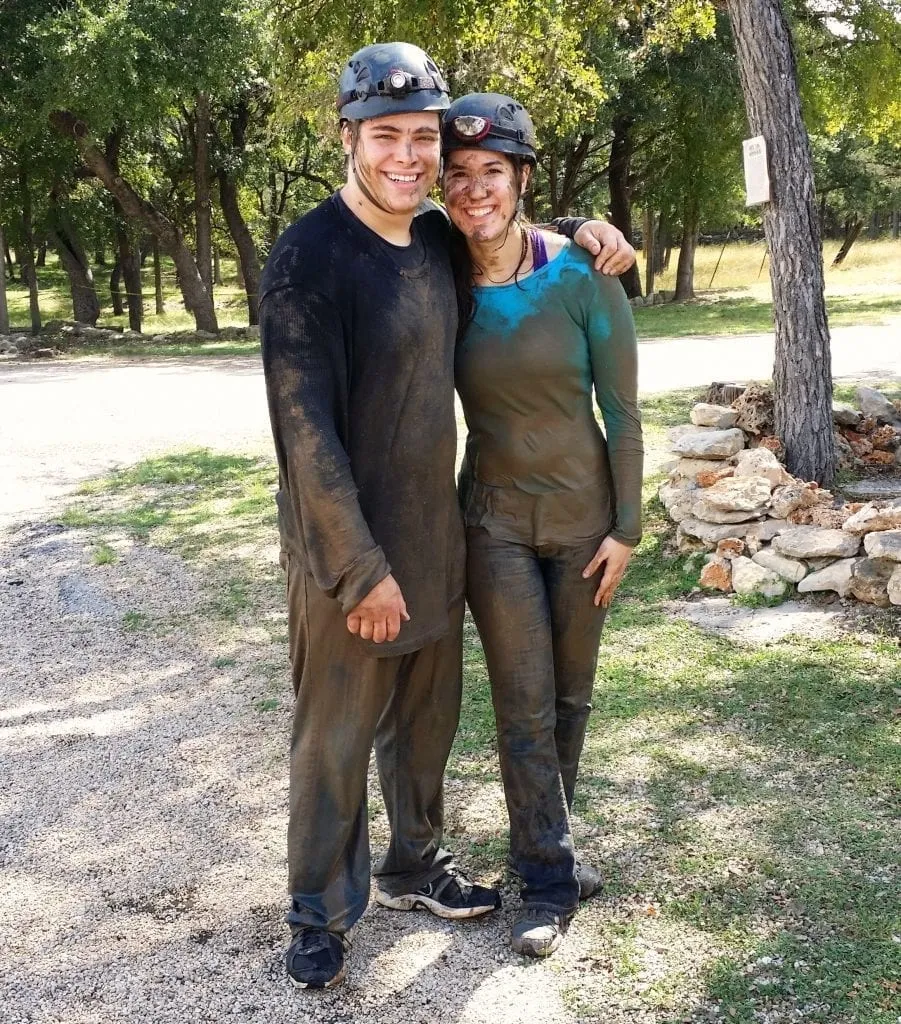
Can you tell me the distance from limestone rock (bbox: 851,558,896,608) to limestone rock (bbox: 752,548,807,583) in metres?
0.29

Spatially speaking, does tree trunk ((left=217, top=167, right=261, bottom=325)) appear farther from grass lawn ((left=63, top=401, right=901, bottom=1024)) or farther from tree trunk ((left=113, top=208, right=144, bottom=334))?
grass lawn ((left=63, top=401, right=901, bottom=1024))

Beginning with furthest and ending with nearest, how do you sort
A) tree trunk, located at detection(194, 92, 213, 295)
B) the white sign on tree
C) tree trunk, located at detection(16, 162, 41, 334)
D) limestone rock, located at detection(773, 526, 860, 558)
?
tree trunk, located at detection(16, 162, 41, 334)
tree trunk, located at detection(194, 92, 213, 295)
the white sign on tree
limestone rock, located at detection(773, 526, 860, 558)

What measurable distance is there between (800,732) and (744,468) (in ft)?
7.93

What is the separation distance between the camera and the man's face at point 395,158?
90.2 inches

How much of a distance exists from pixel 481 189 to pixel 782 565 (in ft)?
11.0

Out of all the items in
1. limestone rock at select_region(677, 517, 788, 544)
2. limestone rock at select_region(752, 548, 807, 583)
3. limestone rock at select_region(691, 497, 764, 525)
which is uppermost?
limestone rock at select_region(691, 497, 764, 525)

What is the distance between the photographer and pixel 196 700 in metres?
4.53

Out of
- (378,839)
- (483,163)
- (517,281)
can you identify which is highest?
(483,163)

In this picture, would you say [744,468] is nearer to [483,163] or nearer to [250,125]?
[483,163]

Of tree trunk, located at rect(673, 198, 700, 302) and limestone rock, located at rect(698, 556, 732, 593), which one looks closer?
limestone rock, located at rect(698, 556, 732, 593)

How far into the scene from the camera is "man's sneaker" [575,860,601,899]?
2900 millimetres

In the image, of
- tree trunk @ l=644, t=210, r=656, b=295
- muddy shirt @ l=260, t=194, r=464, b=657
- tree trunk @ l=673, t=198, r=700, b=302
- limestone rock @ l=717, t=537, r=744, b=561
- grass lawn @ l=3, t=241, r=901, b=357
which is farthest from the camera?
tree trunk @ l=644, t=210, r=656, b=295

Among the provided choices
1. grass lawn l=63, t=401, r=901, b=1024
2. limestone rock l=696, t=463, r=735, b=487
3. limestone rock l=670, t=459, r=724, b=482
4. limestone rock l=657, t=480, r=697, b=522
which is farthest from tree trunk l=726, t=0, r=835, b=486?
grass lawn l=63, t=401, r=901, b=1024

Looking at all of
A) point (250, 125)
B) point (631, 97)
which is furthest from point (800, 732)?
point (250, 125)
